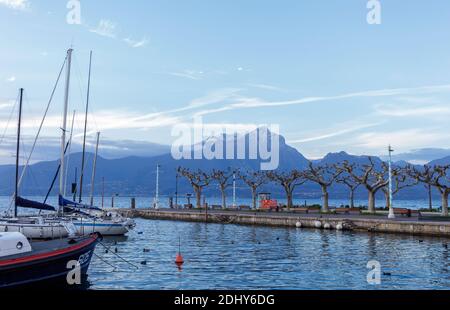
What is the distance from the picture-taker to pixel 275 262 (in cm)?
3425

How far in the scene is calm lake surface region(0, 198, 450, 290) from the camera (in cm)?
2659

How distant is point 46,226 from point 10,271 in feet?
81.1

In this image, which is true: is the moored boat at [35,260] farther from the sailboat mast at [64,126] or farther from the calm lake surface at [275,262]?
the sailboat mast at [64,126]

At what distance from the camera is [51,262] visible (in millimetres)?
21953

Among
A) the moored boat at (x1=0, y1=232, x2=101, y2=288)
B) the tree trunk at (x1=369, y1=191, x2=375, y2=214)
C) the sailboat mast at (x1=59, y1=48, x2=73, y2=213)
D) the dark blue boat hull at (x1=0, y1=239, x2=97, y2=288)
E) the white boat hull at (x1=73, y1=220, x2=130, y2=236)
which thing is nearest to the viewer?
the dark blue boat hull at (x1=0, y1=239, x2=97, y2=288)

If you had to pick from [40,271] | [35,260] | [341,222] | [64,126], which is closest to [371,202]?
[341,222]

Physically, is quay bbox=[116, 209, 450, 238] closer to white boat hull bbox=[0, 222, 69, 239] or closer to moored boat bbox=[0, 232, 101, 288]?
white boat hull bbox=[0, 222, 69, 239]

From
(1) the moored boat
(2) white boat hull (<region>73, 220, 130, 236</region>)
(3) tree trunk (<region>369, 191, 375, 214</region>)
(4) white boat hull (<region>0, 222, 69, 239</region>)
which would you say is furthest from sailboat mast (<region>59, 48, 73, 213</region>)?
(3) tree trunk (<region>369, 191, 375, 214</region>)

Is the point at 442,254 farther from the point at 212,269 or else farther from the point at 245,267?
the point at 212,269

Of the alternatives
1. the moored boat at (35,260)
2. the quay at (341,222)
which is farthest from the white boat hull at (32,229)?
the quay at (341,222)

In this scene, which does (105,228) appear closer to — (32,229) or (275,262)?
(32,229)

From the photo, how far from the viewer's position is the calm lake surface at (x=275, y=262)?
26594mm
